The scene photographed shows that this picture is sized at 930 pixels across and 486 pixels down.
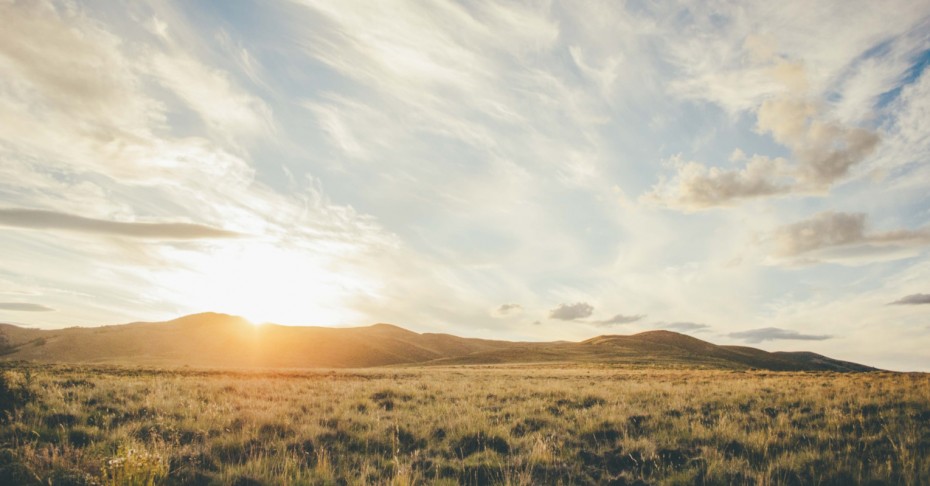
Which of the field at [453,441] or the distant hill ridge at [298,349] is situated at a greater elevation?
the field at [453,441]

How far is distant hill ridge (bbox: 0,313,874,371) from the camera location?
316 ft

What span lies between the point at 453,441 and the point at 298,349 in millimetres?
124085

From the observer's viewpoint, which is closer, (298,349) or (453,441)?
(453,441)

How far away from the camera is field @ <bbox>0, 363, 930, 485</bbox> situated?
6012mm

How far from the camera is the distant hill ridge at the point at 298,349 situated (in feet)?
316

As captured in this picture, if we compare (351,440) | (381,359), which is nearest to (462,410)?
(351,440)

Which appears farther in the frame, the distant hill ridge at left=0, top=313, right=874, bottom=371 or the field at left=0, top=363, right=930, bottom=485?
the distant hill ridge at left=0, top=313, right=874, bottom=371

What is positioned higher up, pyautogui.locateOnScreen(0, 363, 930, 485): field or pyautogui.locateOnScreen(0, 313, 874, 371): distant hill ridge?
pyautogui.locateOnScreen(0, 363, 930, 485): field

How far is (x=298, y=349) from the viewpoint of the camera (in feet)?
395

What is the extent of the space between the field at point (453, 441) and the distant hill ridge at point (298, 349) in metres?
76.4

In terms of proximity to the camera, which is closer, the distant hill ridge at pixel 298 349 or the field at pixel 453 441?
the field at pixel 453 441

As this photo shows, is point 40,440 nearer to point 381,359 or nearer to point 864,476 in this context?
point 864,476

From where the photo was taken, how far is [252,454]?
6.85m

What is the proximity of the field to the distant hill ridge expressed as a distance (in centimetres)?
7642
